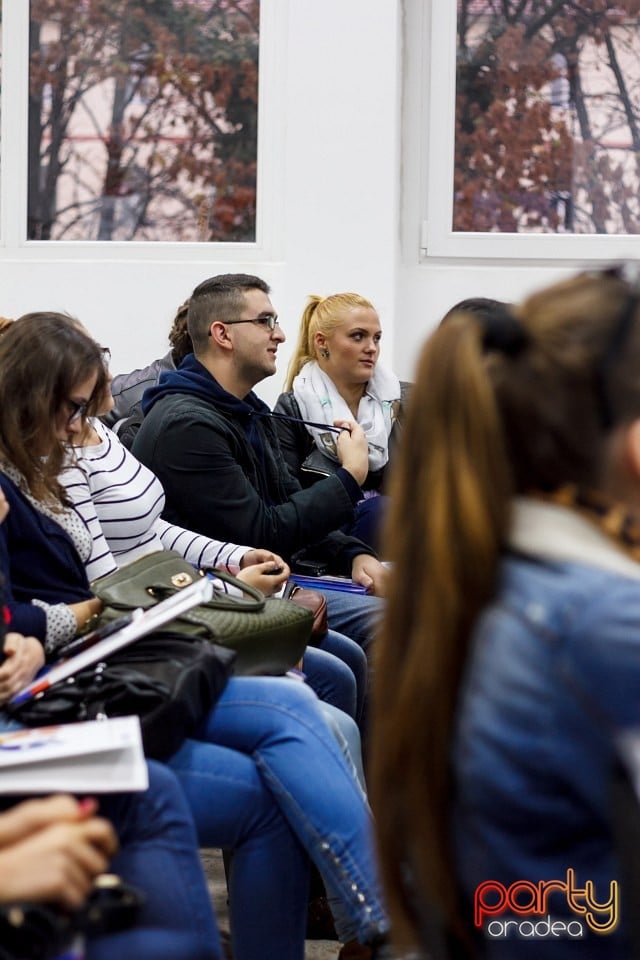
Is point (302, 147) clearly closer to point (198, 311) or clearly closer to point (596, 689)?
point (198, 311)

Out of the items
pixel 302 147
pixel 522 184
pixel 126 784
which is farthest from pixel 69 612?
pixel 522 184

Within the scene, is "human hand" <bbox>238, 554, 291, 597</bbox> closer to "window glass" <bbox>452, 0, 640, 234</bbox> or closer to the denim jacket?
the denim jacket

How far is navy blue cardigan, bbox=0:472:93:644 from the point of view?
90.4 inches

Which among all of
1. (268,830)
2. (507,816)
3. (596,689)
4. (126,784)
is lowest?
(268,830)

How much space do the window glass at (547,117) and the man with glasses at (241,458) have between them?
1551 mm

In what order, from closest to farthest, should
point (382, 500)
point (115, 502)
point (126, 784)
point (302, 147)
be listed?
1. point (126, 784)
2. point (115, 502)
3. point (382, 500)
4. point (302, 147)

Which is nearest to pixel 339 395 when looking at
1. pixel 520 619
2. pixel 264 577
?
pixel 264 577

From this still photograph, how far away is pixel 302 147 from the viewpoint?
435 centimetres

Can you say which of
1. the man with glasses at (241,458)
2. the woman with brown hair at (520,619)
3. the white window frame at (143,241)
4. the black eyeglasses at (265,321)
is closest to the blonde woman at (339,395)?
the man with glasses at (241,458)

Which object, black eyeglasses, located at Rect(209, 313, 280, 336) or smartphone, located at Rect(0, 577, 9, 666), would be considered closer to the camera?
smartphone, located at Rect(0, 577, 9, 666)

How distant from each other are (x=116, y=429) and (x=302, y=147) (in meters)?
1.41

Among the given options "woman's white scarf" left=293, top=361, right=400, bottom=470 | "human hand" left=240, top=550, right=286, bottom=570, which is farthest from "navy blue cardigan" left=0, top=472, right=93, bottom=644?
"woman's white scarf" left=293, top=361, right=400, bottom=470

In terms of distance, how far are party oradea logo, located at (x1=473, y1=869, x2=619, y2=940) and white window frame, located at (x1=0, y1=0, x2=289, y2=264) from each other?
3.68m

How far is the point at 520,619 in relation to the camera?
1.06m
